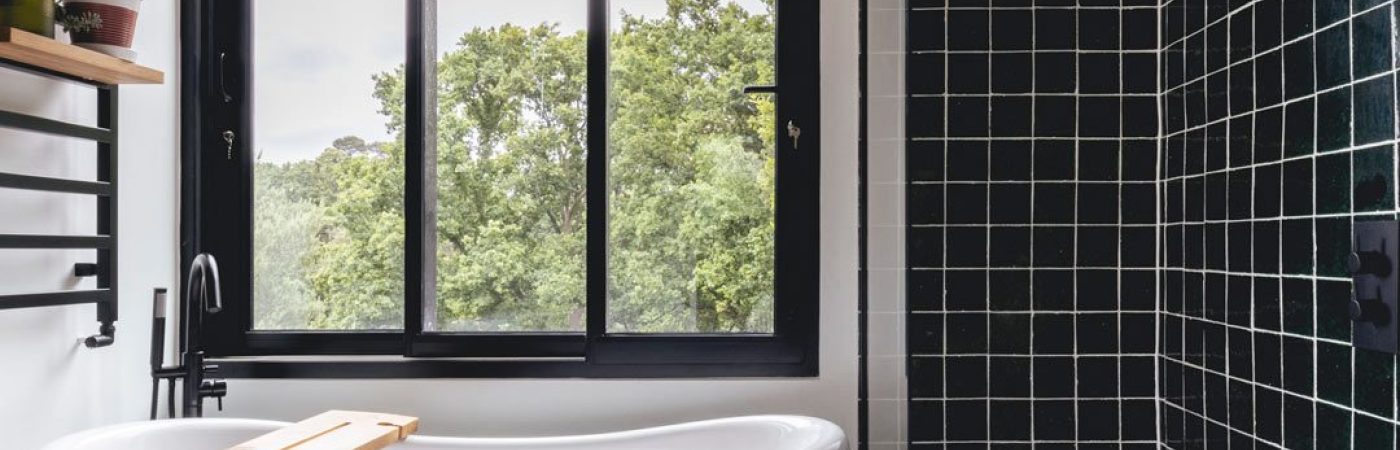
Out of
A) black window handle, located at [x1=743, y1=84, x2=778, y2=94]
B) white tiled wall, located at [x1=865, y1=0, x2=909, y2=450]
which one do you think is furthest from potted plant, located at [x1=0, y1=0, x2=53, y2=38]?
white tiled wall, located at [x1=865, y1=0, x2=909, y2=450]

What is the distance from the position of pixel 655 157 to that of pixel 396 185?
66cm

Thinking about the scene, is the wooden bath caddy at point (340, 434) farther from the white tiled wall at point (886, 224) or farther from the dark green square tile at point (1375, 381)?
the dark green square tile at point (1375, 381)

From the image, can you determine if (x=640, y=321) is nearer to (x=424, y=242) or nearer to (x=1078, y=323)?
(x=424, y=242)

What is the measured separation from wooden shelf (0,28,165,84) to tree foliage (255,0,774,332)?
1.50ft

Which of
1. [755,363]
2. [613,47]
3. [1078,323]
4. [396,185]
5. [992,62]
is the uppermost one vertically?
[613,47]

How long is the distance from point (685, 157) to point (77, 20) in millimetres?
1267

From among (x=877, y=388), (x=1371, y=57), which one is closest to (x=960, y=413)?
(x=877, y=388)

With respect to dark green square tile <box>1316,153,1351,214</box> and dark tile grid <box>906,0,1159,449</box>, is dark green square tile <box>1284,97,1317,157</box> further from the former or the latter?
dark tile grid <box>906,0,1159,449</box>

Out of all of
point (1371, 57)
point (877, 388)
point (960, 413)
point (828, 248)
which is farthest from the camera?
point (828, 248)

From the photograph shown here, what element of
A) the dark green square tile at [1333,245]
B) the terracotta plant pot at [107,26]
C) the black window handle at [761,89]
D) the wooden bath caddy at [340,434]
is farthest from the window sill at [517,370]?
the dark green square tile at [1333,245]

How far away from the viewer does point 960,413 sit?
1386 millimetres

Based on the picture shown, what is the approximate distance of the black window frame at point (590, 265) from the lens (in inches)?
82.4

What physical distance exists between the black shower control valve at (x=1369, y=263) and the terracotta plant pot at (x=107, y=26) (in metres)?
2.13

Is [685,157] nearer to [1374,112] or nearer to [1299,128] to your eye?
[1299,128]
